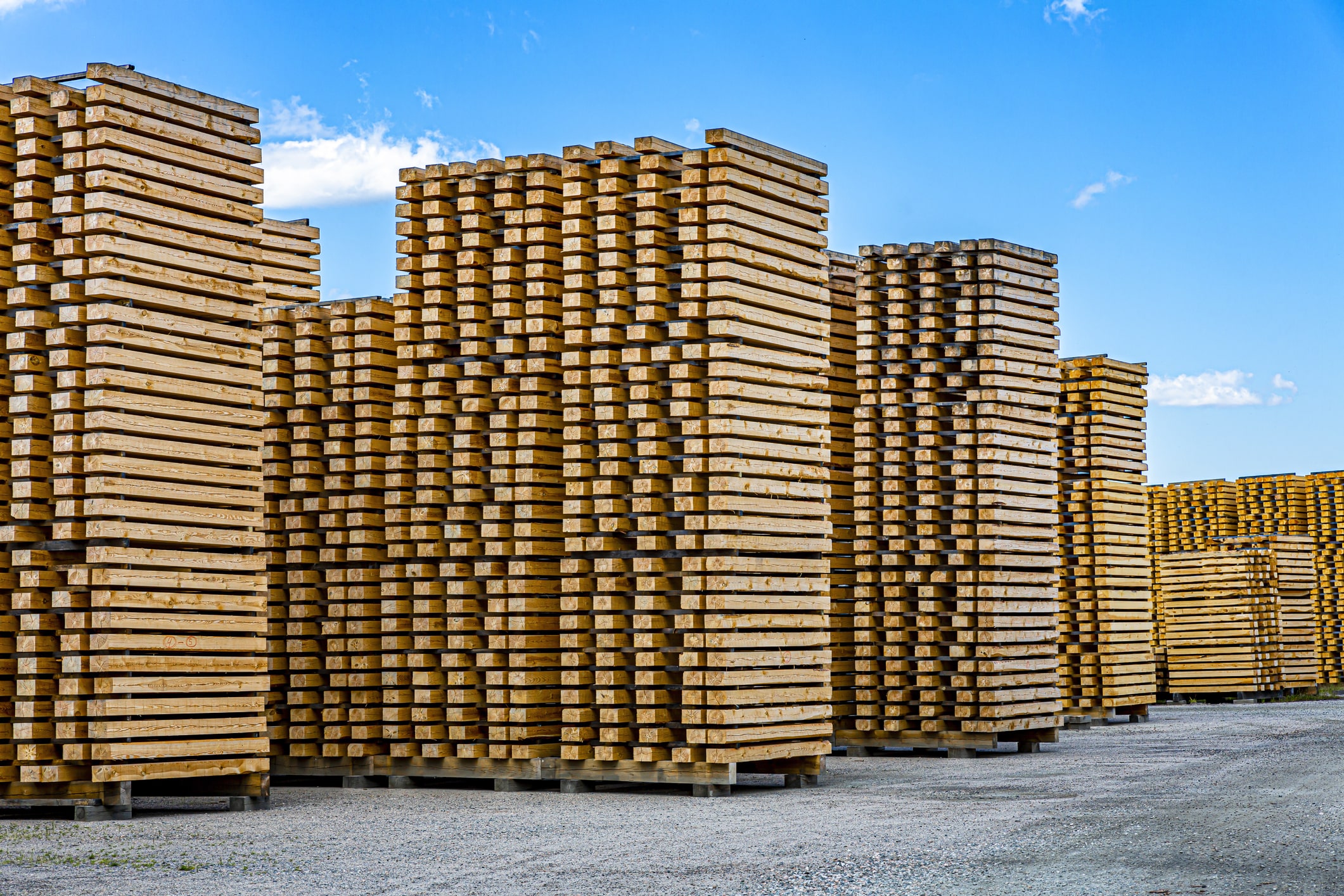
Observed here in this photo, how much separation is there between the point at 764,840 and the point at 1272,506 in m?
27.2

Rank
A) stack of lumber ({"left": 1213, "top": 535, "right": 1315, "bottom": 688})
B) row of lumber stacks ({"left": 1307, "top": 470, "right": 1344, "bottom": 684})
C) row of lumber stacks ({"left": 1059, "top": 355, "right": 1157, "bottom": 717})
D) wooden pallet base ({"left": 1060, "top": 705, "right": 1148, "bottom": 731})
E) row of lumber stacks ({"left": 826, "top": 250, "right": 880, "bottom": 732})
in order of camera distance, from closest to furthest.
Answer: row of lumber stacks ({"left": 826, "top": 250, "right": 880, "bottom": 732}) → row of lumber stacks ({"left": 1059, "top": 355, "right": 1157, "bottom": 717}) → wooden pallet base ({"left": 1060, "top": 705, "right": 1148, "bottom": 731}) → stack of lumber ({"left": 1213, "top": 535, "right": 1315, "bottom": 688}) → row of lumber stacks ({"left": 1307, "top": 470, "right": 1344, "bottom": 684})

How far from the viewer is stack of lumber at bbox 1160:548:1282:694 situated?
29.5 metres

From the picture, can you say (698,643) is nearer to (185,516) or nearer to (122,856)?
(185,516)

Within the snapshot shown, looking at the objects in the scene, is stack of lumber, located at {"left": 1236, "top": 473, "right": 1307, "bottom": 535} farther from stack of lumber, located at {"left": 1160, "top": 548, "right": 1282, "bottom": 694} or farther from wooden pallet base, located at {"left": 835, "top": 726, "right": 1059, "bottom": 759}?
wooden pallet base, located at {"left": 835, "top": 726, "right": 1059, "bottom": 759}

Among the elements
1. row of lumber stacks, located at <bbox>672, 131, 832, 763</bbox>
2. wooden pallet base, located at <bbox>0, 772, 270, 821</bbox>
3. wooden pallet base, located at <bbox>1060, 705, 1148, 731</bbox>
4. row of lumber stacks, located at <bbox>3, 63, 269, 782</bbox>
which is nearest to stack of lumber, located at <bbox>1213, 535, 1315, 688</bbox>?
wooden pallet base, located at <bbox>1060, 705, 1148, 731</bbox>

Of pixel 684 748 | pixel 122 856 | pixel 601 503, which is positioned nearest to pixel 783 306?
pixel 601 503

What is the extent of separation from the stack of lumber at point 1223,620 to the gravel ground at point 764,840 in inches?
569

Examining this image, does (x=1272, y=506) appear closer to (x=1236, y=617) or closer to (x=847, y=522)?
(x=1236, y=617)

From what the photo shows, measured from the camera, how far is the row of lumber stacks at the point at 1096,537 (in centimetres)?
2309

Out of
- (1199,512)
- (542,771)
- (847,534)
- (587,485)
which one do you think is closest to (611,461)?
(587,485)

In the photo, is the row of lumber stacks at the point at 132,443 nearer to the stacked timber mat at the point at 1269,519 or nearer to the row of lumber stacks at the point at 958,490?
the row of lumber stacks at the point at 958,490

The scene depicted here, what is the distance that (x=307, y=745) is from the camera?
15609mm

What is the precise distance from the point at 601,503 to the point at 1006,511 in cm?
617

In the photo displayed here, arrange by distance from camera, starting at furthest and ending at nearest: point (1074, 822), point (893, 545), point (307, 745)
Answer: point (893, 545), point (307, 745), point (1074, 822)
